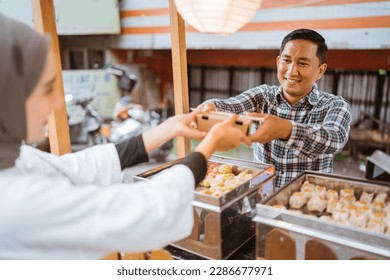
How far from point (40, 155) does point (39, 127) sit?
30 cm

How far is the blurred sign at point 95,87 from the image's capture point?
7.62m

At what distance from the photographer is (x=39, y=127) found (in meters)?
1.12

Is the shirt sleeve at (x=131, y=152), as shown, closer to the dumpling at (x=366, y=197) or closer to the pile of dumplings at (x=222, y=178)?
the pile of dumplings at (x=222, y=178)

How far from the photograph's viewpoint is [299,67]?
80.6 inches

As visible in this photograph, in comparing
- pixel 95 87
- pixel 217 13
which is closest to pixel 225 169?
pixel 217 13

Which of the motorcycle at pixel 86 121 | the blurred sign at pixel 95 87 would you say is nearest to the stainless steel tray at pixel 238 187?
the motorcycle at pixel 86 121

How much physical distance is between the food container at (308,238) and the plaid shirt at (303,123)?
0.45 meters

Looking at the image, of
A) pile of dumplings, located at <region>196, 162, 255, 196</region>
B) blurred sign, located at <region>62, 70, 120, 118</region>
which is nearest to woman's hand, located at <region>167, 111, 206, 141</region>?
pile of dumplings, located at <region>196, 162, 255, 196</region>

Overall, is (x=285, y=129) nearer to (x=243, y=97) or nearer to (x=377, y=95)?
(x=243, y=97)

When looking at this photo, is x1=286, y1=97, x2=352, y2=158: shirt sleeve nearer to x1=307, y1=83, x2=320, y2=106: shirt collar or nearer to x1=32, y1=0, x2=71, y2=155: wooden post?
x1=307, y1=83, x2=320, y2=106: shirt collar

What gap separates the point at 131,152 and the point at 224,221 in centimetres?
51

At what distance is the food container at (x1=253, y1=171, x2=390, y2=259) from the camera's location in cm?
123

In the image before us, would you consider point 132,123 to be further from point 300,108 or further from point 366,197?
point 366,197

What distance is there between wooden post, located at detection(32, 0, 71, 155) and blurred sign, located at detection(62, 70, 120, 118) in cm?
596
